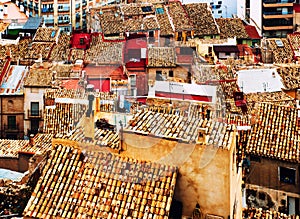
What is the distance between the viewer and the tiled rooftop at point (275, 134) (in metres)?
15.8

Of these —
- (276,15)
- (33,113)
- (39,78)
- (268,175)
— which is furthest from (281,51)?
(268,175)

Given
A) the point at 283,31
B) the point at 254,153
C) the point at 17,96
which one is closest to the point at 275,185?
the point at 254,153

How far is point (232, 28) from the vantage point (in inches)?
2077

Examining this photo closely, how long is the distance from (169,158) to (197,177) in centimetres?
58

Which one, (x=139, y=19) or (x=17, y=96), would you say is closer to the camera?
(x=17, y=96)

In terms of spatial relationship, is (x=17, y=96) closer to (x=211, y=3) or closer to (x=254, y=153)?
(x=254, y=153)

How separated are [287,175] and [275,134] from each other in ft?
4.22

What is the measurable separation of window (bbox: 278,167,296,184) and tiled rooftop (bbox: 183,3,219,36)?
35.2 m

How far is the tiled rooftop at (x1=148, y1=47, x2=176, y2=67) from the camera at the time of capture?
32631mm

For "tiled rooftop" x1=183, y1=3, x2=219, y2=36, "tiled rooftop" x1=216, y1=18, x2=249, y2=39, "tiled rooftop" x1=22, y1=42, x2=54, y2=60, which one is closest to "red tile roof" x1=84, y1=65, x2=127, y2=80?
"tiled rooftop" x1=22, y1=42, x2=54, y2=60

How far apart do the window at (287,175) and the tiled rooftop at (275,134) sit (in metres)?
0.40

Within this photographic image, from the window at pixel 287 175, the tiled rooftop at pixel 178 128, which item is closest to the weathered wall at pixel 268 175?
the window at pixel 287 175

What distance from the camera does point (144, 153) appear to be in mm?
9578

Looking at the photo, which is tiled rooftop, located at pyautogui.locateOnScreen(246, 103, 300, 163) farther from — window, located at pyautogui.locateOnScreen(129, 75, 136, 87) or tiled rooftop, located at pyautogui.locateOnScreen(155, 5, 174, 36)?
tiled rooftop, located at pyautogui.locateOnScreen(155, 5, 174, 36)
